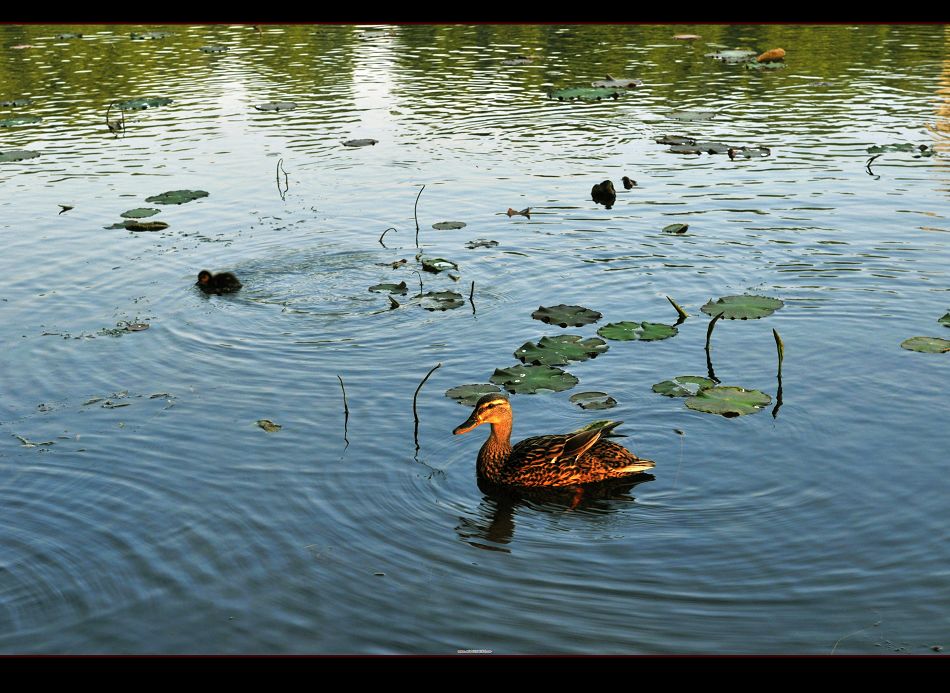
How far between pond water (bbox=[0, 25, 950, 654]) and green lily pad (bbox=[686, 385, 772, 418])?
0.12 m

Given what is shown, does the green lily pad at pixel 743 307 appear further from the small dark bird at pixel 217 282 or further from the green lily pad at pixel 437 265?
the small dark bird at pixel 217 282

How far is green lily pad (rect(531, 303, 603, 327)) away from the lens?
34.8ft

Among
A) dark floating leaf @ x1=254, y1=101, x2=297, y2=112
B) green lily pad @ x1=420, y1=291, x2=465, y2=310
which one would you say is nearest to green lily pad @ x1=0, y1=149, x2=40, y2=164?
dark floating leaf @ x1=254, y1=101, x2=297, y2=112

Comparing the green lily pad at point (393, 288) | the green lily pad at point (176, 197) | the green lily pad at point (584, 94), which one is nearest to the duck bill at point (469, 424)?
the green lily pad at point (393, 288)

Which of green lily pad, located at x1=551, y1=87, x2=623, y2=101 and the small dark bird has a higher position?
green lily pad, located at x1=551, y1=87, x2=623, y2=101

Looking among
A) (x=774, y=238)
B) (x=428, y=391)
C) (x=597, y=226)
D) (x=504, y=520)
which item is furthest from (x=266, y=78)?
(x=504, y=520)

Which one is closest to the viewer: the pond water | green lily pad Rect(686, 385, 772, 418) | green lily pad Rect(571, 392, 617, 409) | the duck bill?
the pond water

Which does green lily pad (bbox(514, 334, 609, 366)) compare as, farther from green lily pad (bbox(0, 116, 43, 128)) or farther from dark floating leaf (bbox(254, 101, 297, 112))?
green lily pad (bbox(0, 116, 43, 128))

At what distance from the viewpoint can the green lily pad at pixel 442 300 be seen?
11430 mm

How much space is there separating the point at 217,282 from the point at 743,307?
20.1 ft

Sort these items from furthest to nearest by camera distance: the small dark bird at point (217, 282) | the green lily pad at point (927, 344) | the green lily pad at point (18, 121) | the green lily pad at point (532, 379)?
the green lily pad at point (18, 121), the small dark bird at point (217, 282), the green lily pad at point (927, 344), the green lily pad at point (532, 379)

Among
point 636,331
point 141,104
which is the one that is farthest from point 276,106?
point 636,331

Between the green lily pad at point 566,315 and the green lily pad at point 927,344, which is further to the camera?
the green lily pad at point 566,315

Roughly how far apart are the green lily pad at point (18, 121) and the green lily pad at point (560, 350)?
618 inches
